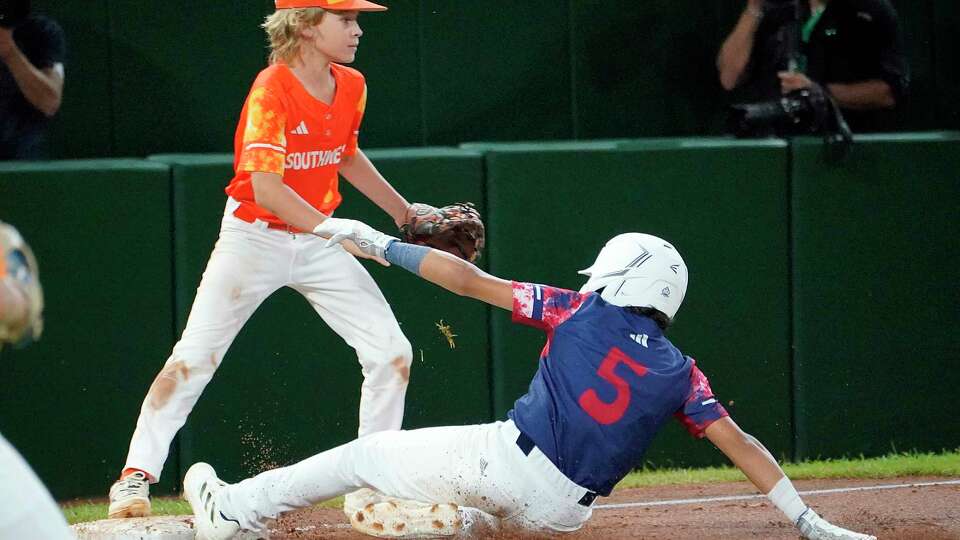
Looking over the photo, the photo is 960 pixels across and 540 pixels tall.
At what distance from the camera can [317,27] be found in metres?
5.63

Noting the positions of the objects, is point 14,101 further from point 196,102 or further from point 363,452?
point 363,452

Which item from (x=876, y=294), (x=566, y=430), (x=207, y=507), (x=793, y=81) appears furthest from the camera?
(x=793, y=81)

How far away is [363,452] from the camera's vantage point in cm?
481

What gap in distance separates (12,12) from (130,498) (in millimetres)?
2850

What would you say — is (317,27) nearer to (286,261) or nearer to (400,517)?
(286,261)

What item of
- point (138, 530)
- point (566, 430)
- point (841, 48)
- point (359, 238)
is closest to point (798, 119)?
point (841, 48)

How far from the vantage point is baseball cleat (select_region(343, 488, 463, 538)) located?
509 centimetres

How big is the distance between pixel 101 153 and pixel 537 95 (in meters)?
2.51

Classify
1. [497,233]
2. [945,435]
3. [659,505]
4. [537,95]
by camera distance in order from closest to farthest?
[659,505] < [497,233] < [945,435] < [537,95]

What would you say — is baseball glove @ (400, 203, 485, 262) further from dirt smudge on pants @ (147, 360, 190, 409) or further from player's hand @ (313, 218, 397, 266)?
dirt smudge on pants @ (147, 360, 190, 409)

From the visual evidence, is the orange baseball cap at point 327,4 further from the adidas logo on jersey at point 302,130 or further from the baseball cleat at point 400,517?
the baseball cleat at point 400,517

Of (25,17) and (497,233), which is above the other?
(25,17)

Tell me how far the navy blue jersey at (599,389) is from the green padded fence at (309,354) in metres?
2.40

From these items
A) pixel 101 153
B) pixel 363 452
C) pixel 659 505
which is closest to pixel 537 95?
pixel 101 153
